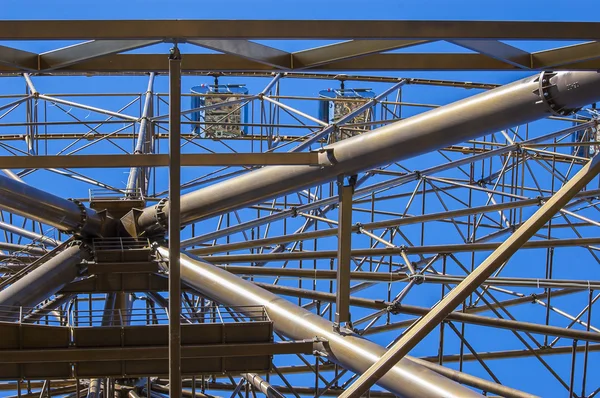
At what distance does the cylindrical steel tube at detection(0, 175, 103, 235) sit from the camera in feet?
66.9

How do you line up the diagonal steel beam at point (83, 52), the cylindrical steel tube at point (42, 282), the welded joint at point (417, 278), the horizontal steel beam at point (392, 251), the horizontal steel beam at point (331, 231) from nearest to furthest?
1. the diagonal steel beam at point (83, 52)
2. the cylindrical steel tube at point (42, 282)
3. the welded joint at point (417, 278)
4. the horizontal steel beam at point (392, 251)
5. the horizontal steel beam at point (331, 231)

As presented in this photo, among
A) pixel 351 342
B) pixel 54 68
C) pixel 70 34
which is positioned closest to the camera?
pixel 70 34

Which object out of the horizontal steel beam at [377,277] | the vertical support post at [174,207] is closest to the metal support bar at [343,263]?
the vertical support post at [174,207]

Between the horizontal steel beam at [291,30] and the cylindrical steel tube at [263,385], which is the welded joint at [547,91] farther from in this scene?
the cylindrical steel tube at [263,385]

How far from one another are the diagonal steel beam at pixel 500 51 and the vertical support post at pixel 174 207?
3847 millimetres

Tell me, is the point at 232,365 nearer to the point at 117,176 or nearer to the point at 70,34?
the point at 70,34

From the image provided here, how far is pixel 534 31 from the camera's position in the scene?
12.7 m

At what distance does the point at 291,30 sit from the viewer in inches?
487

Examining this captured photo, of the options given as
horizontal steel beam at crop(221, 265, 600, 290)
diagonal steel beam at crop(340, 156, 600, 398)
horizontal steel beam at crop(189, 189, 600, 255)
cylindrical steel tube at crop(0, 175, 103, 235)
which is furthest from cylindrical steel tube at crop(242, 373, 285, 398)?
diagonal steel beam at crop(340, 156, 600, 398)

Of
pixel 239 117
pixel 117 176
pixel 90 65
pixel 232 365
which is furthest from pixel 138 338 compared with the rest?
pixel 117 176

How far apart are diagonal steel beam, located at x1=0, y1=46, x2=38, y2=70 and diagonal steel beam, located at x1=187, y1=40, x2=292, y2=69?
3.15m

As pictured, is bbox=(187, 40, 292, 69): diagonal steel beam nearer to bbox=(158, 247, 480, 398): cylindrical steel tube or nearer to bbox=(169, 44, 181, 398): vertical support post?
bbox=(169, 44, 181, 398): vertical support post

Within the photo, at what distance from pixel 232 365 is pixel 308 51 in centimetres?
610

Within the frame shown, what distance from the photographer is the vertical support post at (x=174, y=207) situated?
41.3 feet
